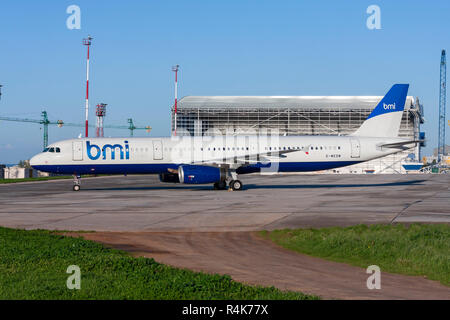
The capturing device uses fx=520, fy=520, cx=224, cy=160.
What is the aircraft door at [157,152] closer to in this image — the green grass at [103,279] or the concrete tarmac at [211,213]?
the concrete tarmac at [211,213]

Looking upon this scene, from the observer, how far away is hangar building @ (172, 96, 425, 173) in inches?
4235

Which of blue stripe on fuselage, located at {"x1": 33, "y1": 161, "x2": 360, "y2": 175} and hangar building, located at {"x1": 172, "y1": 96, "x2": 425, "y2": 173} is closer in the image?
blue stripe on fuselage, located at {"x1": 33, "y1": 161, "x2": 360, "y2": 175}

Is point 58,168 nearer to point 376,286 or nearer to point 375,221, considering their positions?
point 375,221

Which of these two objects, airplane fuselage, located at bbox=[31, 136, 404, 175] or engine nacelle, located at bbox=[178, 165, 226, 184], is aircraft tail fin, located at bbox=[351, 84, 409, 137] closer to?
airplane fuselage, located at bbox=[31, 136, 404, 175]

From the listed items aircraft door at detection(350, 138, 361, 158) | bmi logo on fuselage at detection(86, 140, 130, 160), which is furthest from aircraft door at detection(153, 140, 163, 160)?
aircraft door at detection(350, 138, 361, 158)

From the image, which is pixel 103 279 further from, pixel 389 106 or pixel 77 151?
pixel 389 106

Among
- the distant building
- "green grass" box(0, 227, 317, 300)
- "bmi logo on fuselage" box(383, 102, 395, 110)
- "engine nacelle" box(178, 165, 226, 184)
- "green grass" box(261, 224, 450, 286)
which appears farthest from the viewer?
the distant building

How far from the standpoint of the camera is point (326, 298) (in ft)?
28.0

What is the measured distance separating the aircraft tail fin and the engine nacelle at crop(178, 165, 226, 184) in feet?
44.0

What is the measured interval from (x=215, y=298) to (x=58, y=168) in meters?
30.8

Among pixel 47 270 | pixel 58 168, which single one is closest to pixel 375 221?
A: pixel 47 270

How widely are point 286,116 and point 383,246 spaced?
98.9m
